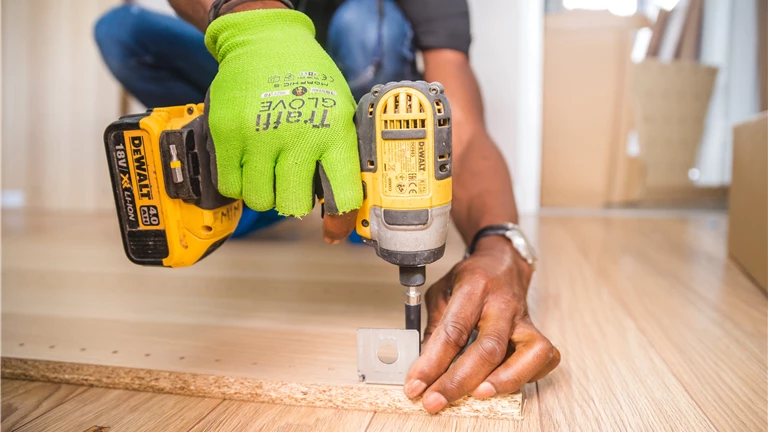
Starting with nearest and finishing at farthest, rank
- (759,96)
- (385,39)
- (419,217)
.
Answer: (419,217) < (385,39) < (759,96)

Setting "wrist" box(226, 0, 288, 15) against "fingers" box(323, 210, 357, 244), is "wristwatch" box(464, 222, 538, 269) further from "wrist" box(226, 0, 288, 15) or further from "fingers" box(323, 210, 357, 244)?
"wrist" box(226, 0, 288, 15)

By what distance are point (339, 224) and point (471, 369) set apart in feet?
0.98

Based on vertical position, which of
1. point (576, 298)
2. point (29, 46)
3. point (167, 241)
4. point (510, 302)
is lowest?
point (576, 298)

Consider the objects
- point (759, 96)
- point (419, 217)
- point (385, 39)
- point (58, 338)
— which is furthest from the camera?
point (759, 96)

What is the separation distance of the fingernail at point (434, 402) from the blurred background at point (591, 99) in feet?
6.68

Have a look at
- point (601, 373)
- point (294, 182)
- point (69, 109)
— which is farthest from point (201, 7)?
point (69, 109)

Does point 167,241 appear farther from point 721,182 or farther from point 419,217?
point 721,182

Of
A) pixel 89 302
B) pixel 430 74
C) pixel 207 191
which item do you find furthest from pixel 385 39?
pixel 89 302

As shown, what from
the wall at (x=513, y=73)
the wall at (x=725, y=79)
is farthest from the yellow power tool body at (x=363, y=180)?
the wall at (x=725, y=79)

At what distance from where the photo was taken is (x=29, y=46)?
296 cm

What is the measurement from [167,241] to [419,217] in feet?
1.41

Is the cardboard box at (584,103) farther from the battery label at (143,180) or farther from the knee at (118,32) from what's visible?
the battery label at (143,180)

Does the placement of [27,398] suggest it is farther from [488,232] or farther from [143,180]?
[488,232]

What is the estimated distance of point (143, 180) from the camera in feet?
2.90
